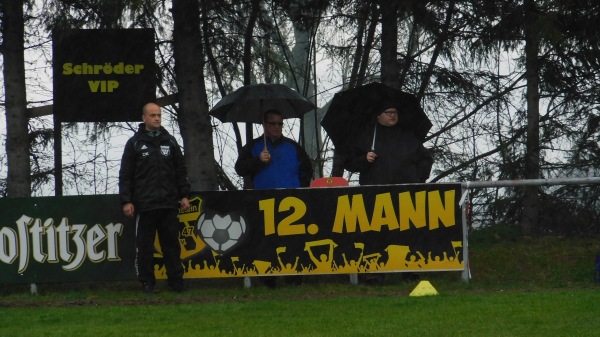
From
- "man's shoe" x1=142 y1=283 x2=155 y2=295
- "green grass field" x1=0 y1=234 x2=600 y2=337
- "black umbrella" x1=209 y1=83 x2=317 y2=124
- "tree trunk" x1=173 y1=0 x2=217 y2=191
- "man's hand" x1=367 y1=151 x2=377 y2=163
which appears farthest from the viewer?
"tree trunk" x1=173 y1=0 x2=217 y2=191

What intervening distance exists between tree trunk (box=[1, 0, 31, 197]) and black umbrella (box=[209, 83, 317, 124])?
2.47 m

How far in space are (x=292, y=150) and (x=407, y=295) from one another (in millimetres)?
2295

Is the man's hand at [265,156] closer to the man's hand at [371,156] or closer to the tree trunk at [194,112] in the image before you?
the man's hand at [371,156]

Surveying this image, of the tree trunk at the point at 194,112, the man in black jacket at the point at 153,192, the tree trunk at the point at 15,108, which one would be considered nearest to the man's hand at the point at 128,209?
the man in black jacket at the point at 153,192

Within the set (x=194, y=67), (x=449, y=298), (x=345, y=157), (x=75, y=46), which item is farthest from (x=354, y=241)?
(x=75, y=46)

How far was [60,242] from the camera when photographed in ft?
42.2

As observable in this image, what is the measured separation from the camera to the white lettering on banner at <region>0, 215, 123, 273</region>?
42.1ft

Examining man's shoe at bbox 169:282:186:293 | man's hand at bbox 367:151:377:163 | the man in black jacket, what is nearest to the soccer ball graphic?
the man in black jacket

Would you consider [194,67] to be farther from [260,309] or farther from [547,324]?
[547,324]

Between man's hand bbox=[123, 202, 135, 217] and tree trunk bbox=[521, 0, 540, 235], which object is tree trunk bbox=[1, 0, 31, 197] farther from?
tree trunk bbox=[521, 0, 540, 235]

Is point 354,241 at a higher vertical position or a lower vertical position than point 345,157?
lower

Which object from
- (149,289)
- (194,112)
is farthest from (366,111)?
(149,289)

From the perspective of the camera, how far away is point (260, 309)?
10852mm

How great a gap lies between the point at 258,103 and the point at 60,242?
303cm
